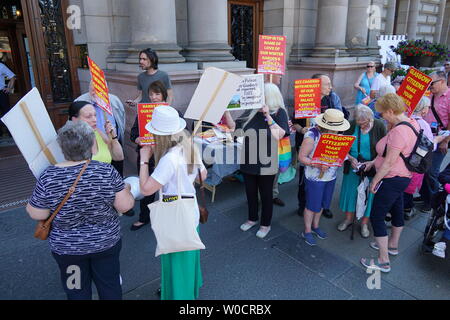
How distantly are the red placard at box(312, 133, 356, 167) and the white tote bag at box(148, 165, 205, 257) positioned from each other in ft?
5.98

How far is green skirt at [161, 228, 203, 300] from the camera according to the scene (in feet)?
8.59

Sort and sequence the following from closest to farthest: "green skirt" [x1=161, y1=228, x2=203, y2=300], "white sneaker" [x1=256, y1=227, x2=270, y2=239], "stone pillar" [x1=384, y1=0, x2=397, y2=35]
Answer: "green skirt" [x1=161, y1=228, x2=203, y2=300] → "white sneaker" [x1=256, y1=227, x2=270, y2=239] → "stone pillar" [x1=384, y1=0, x2=397, y2=35]

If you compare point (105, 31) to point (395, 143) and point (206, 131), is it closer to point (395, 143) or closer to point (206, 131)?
point (206, 131)

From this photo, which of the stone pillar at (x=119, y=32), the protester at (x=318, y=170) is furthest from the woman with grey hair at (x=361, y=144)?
the stone pillar at (x=119, y=32)

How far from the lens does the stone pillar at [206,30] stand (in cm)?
630

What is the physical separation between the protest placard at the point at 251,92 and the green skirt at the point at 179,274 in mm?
1799

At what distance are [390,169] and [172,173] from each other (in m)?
2.16

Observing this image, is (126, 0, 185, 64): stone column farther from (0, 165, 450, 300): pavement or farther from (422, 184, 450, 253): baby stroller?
(422, 184, 450, 253): baby stroller

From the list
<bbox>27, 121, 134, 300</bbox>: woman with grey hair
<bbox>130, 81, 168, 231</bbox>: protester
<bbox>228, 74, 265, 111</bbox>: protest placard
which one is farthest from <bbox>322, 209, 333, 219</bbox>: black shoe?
<bbox>27, 121, 134, 300</bbox>: woman with grey hair

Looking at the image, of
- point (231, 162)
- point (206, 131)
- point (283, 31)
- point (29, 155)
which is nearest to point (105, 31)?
point (206, 131)

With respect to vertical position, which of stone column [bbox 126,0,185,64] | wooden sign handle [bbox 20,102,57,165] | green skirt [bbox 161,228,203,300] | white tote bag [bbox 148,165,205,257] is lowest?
green skirt [bbox 161,228,203,300]

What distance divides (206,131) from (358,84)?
4108 millimetres

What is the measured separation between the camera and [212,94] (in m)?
2.88
